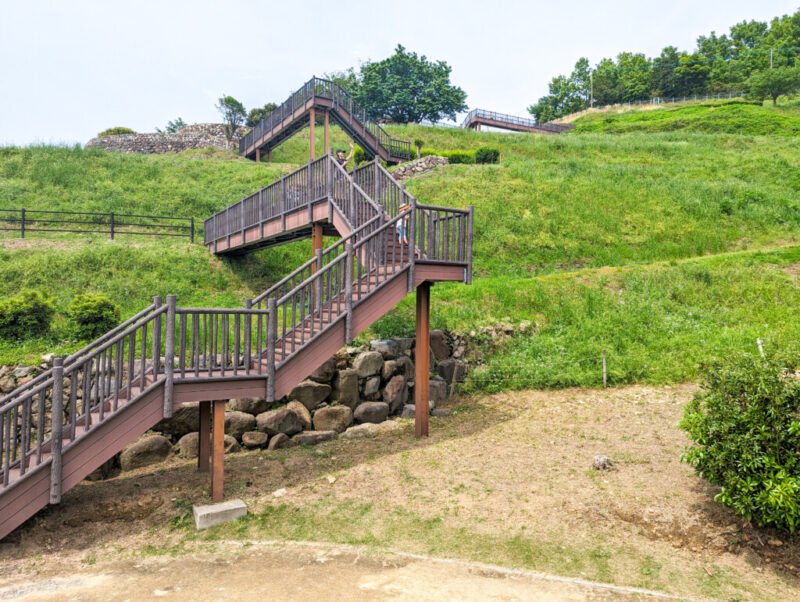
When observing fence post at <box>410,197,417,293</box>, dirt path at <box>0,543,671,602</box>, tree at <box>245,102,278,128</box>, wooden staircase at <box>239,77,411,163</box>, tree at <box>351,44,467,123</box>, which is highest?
tree at <box>351,44,467,123</box>

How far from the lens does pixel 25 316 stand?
12.3 m

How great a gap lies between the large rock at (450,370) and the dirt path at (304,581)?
8.02m

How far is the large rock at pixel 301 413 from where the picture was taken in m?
11.2

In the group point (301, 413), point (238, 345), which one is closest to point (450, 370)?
point (301, 413)

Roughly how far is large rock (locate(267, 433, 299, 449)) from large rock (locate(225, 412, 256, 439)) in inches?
23.2

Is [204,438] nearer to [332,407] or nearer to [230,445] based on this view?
[230,445]

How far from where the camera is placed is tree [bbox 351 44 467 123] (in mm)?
63031

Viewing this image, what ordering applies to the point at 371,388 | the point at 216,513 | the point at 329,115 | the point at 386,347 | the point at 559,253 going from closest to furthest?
the point at 216,513 → the point at 371,388 → the point at 386,347 → the point at 559,253 → the point at 329,115

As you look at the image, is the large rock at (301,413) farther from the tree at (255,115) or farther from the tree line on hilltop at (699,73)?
the tree line on hilltop at (699,73)

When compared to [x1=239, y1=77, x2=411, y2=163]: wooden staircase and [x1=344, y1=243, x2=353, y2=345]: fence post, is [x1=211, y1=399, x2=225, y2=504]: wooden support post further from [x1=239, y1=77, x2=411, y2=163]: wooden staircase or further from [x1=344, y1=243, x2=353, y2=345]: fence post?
[x1=239, y1=77, x2=411, y2=163]: wooden staircase

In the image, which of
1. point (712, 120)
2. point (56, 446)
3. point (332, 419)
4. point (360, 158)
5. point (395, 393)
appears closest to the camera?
point (56, 446)

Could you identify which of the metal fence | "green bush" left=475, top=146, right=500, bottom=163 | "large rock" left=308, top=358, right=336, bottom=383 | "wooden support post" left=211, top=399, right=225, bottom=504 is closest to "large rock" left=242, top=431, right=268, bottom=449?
"large rock" left=308, top=358, right=336, bottom=383

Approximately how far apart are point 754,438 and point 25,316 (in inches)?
592

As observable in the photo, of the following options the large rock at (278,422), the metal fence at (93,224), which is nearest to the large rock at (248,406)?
the large rock at (278,422)
